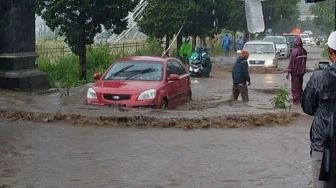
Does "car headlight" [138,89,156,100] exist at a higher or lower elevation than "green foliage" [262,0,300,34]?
lower

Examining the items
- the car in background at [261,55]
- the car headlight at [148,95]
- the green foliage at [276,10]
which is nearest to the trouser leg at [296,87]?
the car headlight at [148,95]

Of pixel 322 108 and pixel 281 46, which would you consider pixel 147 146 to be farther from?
pixel 281 46

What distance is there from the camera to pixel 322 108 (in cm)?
491

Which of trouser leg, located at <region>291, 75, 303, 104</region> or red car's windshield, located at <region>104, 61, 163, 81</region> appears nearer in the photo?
red car's windshield, located at <region>104, 61, 163, 81</region>

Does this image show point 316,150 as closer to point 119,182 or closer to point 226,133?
point 119,182

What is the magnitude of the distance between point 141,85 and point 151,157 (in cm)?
484

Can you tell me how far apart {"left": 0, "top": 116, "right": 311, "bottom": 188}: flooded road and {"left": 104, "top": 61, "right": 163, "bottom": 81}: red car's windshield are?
2824 millimetres

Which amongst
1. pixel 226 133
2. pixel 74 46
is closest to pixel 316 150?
pixel 226 133

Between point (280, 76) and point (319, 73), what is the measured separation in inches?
935

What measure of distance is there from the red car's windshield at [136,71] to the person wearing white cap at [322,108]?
9.53 meters

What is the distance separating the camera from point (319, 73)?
193 inches

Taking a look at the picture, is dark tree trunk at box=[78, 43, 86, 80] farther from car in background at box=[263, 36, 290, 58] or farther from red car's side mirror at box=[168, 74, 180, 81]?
car in background at box=[263, 36, 290, 58]

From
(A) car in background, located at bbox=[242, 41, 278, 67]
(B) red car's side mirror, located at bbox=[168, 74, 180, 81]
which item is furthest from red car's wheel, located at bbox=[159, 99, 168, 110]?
(A) car in background, located at bbox=[242, 41, 278, 67]

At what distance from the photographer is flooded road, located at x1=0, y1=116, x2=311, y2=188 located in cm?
756
